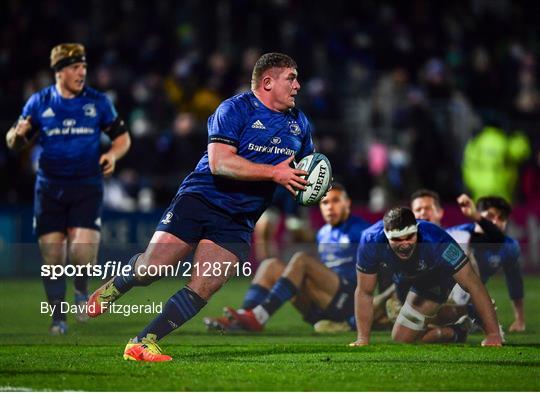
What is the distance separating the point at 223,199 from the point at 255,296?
9.66 ft

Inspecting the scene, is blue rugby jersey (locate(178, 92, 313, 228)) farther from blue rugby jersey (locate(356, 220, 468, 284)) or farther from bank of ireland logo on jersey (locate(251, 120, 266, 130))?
blue rugby jersey (locate(356, 220, 468, 284))

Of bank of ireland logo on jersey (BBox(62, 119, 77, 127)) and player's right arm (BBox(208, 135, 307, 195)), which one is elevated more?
bank of ireland logo on jersey (BBox(62, 119, 77, 127))

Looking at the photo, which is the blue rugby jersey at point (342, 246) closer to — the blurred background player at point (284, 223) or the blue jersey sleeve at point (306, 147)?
the blue jersey sleeve at point (306, 147)

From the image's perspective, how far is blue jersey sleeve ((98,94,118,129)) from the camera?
12328 mm

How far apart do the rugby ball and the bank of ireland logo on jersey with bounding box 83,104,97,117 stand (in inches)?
130

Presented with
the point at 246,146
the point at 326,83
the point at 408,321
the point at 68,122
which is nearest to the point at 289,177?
the point at 246,146

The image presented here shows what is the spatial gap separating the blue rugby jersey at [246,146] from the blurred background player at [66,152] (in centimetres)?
272

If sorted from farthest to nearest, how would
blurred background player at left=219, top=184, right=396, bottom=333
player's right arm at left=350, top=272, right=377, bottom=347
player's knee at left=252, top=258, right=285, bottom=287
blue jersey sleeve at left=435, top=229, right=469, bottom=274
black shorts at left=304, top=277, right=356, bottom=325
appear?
player's knee at left=252, top=258, right=285, bottom=287 → blurred background player at left=219, top=184, right=396, bottom=333 → black shorts at left=304, top=277, right=356, bottom=325 → player's right arm at left=350, top=272, right=377, bottom=347 → blue jersey sleeve at left=435, top=229, right=469, bottom=274

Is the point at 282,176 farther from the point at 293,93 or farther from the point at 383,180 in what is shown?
the point at 383,180

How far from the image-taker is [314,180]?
953 centimetres

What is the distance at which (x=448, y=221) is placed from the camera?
64.9ft

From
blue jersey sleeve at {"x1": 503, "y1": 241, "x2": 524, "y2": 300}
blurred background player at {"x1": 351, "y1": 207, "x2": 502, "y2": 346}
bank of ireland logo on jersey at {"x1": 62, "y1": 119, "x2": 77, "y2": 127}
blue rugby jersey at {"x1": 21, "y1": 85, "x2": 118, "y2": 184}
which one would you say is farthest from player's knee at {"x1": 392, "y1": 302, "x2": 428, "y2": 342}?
bank of ireland logo on jersey at {"x1": 62, "y1": 119, "x2": 77, "y2": 127}

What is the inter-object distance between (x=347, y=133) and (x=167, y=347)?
11312 mm

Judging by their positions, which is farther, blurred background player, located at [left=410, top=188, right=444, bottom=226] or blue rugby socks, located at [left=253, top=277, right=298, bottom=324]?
blurred background player, located at [left=410, top=188, right=444, bottom=226]
